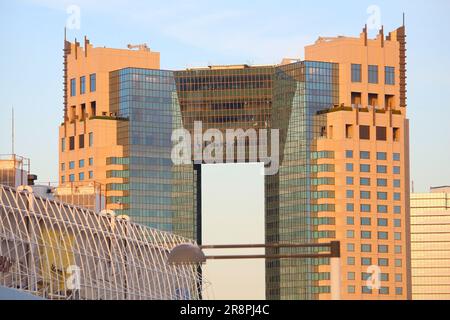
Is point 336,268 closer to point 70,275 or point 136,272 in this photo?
point 70,275

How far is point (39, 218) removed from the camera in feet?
547

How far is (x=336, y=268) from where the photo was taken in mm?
50156

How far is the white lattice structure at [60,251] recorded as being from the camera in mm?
154500

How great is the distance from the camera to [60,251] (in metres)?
168

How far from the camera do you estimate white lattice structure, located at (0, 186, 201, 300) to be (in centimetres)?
15450
